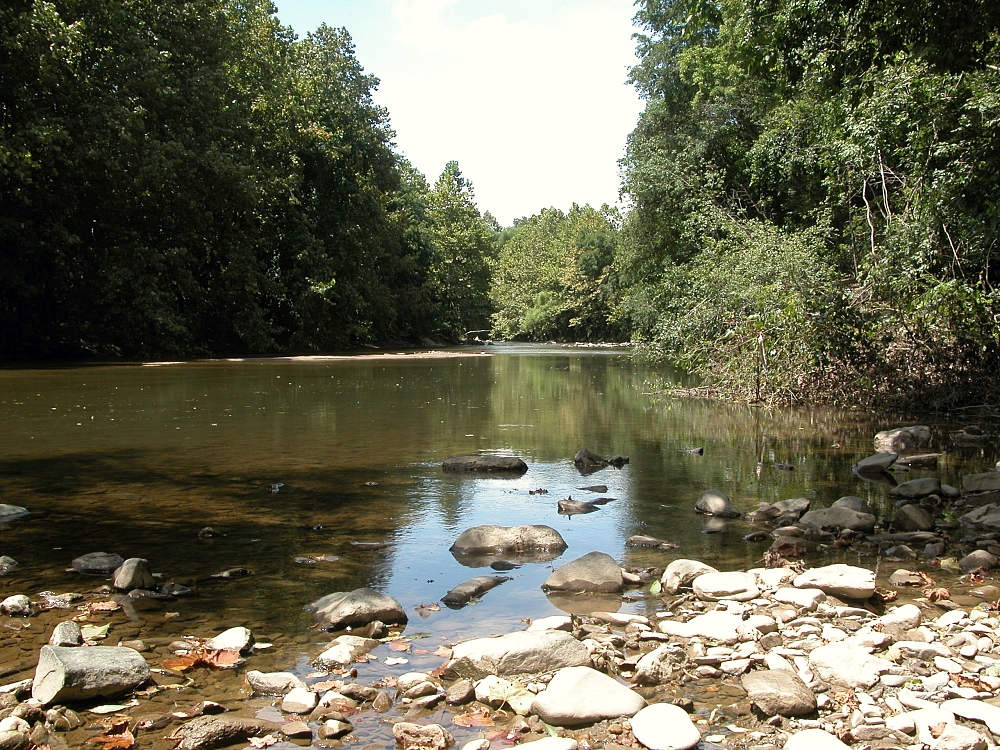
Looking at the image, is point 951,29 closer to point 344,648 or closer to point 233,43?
point 344,648

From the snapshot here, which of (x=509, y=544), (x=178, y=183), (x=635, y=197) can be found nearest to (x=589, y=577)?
(x=509, y=544)

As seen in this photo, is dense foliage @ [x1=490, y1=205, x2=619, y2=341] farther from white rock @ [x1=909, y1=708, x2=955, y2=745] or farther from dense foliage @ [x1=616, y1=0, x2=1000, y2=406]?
white rock @ [x1=909, y1=708, x2=955, y2=745]

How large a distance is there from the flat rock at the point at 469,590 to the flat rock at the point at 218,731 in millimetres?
1491

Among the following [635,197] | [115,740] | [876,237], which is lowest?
[115,740]

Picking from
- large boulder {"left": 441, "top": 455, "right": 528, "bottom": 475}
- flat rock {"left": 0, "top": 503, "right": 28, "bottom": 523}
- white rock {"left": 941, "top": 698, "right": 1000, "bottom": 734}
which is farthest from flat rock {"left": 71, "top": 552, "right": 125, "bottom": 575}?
white rock {"left": 941, "top": 698, "right": 1000, "bottom": 734}

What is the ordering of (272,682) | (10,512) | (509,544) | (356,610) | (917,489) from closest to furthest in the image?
1. (272,682)
2. (356,610)
3. (509,544)
4. (10,512)
5. (917,489)

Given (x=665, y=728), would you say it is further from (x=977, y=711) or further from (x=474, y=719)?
(x=977, y=711)

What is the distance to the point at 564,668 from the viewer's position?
3410 mm

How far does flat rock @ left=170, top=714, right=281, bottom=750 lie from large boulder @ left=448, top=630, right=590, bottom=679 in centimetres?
81

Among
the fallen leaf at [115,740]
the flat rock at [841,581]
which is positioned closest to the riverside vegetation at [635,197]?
the flat rock at [841,581]

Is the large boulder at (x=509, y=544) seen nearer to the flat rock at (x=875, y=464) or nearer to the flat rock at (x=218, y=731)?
the flat rock at (x=218, y=731)

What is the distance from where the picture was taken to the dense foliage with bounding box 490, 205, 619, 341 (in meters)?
65.6

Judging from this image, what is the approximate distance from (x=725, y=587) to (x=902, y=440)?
6164 millimetres

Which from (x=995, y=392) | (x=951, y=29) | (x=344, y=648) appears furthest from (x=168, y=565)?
(x=995, y=392)
